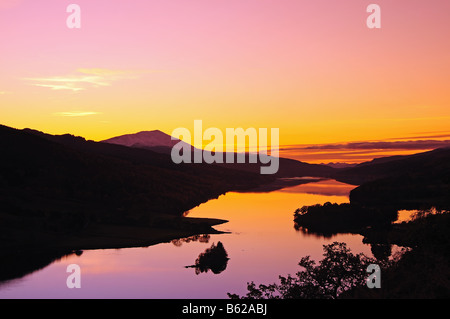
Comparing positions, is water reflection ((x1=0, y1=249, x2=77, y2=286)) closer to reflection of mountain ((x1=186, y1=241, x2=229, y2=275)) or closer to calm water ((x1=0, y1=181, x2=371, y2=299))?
calm water ((x1=0, y1=181, x2=371, y2=299))

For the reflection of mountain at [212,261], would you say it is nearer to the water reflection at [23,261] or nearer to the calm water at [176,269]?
the calm water at [176,269]

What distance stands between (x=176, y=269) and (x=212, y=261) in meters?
7.40

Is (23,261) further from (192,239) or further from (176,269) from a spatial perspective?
(192,239)

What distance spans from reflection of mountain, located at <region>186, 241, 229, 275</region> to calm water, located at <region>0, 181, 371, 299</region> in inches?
61.8

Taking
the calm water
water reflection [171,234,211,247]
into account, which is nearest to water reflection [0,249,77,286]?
the calm water

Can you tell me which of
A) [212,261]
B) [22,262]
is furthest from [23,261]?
[212,261]

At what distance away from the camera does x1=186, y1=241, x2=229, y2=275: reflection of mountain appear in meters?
89.5

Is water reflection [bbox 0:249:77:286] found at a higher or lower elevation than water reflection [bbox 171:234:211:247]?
higher
